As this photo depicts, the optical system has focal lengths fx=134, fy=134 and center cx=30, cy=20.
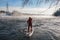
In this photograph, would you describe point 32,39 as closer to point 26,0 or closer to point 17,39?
point 17,39

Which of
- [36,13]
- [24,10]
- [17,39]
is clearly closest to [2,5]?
[24,10]

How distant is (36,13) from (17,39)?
2933 millimetres

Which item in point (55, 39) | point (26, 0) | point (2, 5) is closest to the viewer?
point (26, 0)

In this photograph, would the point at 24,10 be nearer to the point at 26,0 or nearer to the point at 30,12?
the point at 30,12

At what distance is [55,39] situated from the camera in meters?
4.07

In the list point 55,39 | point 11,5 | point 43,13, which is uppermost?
point 11,5

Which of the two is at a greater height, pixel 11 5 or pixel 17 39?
pixel 11 5

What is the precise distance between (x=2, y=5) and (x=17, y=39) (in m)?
3.04

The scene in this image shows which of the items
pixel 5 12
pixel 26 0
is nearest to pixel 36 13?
pixel 5 12

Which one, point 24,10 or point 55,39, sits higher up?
point 24,10

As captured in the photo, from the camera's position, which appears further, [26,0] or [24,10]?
[24,10]

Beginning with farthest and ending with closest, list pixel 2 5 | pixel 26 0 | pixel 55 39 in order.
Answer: pixel 2 5 < pixel 55 39 < pixel 26 0

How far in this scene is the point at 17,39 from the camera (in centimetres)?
414

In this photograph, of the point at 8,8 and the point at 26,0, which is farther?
the point at 8,8
